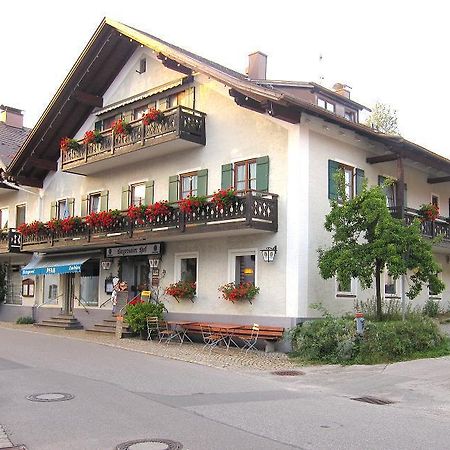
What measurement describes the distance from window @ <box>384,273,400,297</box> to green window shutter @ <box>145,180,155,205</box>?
343 inches

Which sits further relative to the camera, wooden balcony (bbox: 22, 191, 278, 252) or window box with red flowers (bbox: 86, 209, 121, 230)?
window box with red flowers (bbox: 86, 209, 121, 230)

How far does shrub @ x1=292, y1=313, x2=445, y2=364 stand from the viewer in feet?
47.1

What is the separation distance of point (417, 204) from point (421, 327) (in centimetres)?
856

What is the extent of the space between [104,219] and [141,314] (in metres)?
3.94

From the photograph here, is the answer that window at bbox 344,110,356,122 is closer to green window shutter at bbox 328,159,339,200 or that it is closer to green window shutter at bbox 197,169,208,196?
green window shutter at bbox 328,159,339,200

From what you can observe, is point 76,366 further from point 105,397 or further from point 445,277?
point 445,277

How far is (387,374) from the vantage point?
41.8 feet

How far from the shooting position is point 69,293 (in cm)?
2659

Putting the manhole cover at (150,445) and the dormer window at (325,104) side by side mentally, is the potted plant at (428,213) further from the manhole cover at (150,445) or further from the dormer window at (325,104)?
the manhole cover at (150,445)

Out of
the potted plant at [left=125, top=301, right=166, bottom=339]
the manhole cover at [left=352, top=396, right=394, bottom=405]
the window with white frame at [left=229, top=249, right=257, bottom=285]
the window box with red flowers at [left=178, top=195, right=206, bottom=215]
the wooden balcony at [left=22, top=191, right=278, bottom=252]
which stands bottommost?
the manhole cover at [left=352, top=396, right=394, bottom=405]

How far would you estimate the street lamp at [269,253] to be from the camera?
17.5 m

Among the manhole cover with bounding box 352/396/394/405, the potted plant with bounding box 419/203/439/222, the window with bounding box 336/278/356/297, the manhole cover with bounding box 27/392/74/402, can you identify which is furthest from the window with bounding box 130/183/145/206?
the manhole cover with bounding box 352/396/394/405

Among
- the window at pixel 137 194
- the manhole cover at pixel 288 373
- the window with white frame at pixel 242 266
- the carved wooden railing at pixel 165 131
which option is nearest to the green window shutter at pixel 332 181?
the window with white frame at pixel 242 266

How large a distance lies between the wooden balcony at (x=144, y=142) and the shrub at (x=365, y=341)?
7.66 meters
